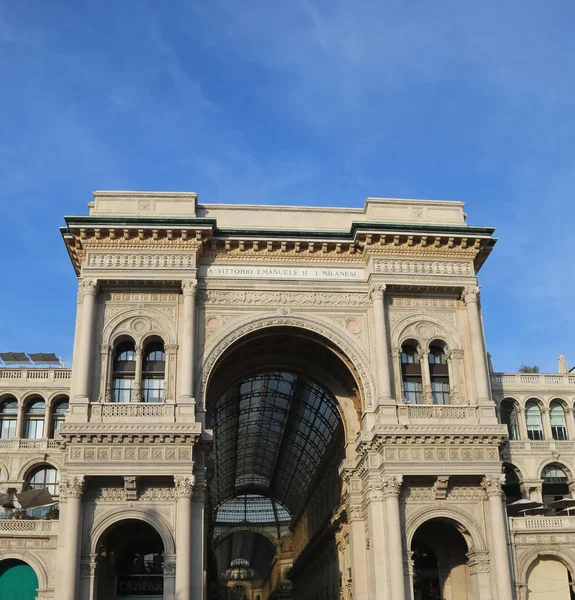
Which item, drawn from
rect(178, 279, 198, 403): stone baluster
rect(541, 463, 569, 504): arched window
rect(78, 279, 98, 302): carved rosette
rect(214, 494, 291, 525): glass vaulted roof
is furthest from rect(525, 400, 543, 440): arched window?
rect(214, 494, 291, 525): glass vaulted roof

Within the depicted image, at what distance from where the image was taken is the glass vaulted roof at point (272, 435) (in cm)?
5462

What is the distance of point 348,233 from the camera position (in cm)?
4000

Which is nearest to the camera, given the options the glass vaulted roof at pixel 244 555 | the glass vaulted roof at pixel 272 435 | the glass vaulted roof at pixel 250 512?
the glass vaulted roof at pixel 272 435

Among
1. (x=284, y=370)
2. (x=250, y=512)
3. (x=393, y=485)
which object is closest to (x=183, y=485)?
(x=393, y=485)

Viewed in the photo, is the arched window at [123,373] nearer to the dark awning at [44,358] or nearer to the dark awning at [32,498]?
the dark awning at [32,498]

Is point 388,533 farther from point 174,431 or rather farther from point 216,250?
point 216,250

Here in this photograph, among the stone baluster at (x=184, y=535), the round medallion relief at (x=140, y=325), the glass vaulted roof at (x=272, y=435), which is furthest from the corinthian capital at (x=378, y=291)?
the stone baluster at (x=184, y=535)

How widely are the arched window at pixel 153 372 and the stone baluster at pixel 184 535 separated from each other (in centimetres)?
496

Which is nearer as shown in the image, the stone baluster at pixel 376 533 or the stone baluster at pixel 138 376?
the stone baluster at pixel 376 533

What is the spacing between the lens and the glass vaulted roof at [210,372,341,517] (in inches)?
2151

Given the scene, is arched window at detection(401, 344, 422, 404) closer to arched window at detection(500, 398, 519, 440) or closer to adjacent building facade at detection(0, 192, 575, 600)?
adjacent building facade at detection(0, 192, 575, 600)

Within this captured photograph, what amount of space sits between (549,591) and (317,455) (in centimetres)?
2516

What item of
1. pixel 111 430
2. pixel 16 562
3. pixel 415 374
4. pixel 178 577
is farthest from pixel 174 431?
pixel 415 374

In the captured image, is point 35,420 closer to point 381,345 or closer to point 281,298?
point 281,298
